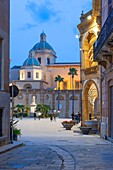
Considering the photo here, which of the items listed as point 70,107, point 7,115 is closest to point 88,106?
point 7,115

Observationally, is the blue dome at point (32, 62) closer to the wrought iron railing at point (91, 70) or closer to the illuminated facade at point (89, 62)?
the illuminated facade at point (89, 62)

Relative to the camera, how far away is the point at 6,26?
15578 millimetres

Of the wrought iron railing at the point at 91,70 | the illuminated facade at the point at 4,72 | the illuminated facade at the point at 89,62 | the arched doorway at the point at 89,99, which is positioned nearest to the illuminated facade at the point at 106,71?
the illuminated facade at the point at 4,72

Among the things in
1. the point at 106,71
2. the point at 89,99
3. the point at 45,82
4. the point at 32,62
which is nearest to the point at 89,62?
the point at 89,99

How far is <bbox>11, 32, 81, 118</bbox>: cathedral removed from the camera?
110m

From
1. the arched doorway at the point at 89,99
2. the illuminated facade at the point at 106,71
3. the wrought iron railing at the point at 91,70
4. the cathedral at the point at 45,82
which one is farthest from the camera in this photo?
the cathedral at the point at 45,82

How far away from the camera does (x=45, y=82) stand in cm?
11769

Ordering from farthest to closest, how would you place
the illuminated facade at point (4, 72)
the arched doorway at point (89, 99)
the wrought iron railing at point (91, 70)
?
the arched doorway at point (89, 99) < the wrought iron railing at point (91, 70) < the illuminated facade at point (4, 72)

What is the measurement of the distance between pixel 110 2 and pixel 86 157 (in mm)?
10941

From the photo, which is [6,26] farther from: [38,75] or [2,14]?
[38,75]

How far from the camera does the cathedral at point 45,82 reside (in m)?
110

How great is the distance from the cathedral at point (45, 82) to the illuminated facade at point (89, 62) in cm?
5912

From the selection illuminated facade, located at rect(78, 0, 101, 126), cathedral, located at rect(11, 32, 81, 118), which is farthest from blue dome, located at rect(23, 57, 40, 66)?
illuminated facade, located at rect(78, 0, 101, 126)

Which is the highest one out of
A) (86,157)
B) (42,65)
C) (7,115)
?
(42,65)
